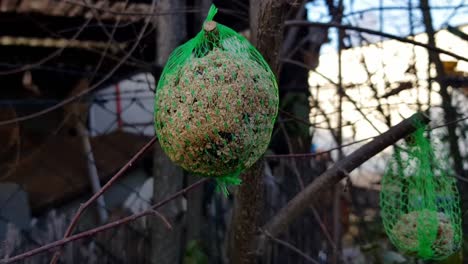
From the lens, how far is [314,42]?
11.4 feet

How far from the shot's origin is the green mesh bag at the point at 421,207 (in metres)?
2.04

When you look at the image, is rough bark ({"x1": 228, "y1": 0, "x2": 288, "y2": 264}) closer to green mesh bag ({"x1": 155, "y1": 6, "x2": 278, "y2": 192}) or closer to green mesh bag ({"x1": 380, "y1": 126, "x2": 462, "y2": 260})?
green mesh bag ({"x1": 155, "y1": 6, "x2": 278, "y2": 192})

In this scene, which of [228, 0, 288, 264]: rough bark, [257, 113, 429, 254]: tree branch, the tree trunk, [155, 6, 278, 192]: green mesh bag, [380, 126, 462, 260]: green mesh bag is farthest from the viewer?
the tree trunk

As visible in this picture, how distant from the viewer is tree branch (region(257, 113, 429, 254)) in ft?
5.74

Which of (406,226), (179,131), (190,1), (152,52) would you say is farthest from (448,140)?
(179,131)

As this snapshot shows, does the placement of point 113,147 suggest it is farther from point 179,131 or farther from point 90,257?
point 179,131

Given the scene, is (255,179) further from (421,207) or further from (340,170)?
(421,207)

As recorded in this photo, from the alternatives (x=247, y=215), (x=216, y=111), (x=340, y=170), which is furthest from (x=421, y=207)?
(x=216, y=111)

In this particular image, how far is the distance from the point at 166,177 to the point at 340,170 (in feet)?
3.47

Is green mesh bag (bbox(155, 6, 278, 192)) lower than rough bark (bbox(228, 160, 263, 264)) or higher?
higher

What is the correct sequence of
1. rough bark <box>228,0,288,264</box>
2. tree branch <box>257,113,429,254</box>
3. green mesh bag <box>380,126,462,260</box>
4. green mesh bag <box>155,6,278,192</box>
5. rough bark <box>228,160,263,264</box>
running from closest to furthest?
green mesh bag <box>155,6,278,192</box> < rough bark <box>228,0,288,264</box> < rough bark <box>228,160,263,264</box> < tree branch <box>257,113,429,254</box> < green mesh bag <box>380,126,462,260</box>

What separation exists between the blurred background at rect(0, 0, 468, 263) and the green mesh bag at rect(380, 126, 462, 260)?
0.13 meters

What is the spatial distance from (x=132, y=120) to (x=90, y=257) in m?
2.22

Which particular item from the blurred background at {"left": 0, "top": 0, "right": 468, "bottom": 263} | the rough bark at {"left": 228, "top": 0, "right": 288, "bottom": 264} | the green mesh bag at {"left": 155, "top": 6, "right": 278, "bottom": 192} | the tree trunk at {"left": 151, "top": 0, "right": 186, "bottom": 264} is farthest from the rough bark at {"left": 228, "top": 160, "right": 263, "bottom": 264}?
the tree trunk at {"left": 151, "top": 0, "right": 186, "bottom": 264}
